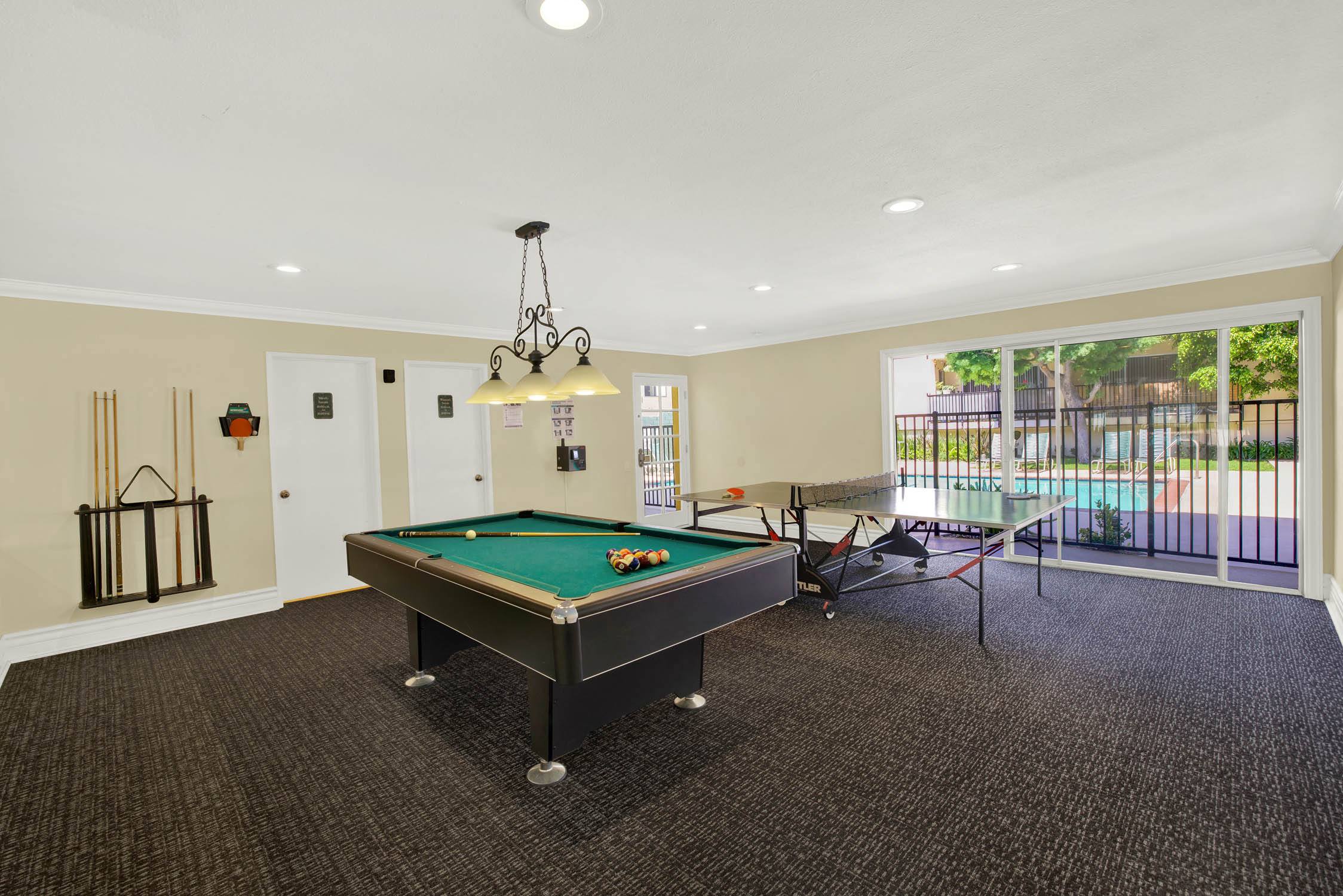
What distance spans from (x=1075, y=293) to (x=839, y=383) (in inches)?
85.1

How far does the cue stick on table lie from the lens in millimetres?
3236

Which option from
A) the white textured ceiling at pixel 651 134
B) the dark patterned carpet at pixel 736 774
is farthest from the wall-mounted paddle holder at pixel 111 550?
the white textured ceiling at pixel 651 134

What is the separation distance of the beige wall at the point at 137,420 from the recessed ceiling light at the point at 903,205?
162 inches

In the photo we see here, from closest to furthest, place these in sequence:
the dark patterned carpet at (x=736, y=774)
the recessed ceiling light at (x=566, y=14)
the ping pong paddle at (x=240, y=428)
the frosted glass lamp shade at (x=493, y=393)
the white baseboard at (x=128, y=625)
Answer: the recessed ceiling light at (x=566, y=14), the dark patterned carpet at (x=736, y=774), the frosted glass lamp shade at (x=493, y=393), the white baseboard at (x=128, y=625), the ping pong paddle at (x=240, y=428)

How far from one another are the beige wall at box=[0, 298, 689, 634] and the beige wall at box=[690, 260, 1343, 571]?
3.22 metres

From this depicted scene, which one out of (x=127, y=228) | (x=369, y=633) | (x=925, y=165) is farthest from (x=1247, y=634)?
(x=127, y=228)

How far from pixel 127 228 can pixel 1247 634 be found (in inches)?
248

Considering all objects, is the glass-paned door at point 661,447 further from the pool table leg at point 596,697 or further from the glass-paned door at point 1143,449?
the pool table leg at point 596,697

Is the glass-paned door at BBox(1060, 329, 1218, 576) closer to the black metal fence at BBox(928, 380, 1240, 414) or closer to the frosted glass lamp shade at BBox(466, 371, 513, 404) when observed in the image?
the black metal fence at BBox(928, 380, 1240, 414)

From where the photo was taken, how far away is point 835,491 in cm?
436

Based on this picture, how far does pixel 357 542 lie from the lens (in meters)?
3.21

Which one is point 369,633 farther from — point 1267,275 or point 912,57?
point 1267,275

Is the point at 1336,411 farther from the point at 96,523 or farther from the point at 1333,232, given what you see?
the point at 96,523

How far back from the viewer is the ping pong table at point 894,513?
3.59 metres
